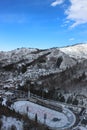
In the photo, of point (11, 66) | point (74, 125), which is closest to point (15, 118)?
point (74, 125)

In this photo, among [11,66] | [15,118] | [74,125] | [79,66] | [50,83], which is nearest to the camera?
[15,118]

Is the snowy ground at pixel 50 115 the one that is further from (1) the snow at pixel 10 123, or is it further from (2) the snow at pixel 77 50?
(2) the snow at pixel 77 50

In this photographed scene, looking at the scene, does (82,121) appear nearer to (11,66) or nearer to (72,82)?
(72,82)

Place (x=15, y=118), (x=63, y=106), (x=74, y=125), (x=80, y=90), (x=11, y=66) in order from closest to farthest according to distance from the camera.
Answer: (x=15, y=118) < (x=74, y=125) < (x=63, y=106) < (x=80, y=90) < (x=11, y=66)

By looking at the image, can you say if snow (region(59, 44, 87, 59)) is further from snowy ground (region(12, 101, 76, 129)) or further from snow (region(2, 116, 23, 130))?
snow (region(2, 116, 23, 130))

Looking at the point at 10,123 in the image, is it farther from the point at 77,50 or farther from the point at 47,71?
the point at 77,50

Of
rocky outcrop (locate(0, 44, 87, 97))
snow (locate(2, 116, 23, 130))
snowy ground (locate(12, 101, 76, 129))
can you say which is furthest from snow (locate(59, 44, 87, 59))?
snow (locate(2, 116, 23, 130))

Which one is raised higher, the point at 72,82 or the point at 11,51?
the point at 11,51

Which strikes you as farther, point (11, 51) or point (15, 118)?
point (11, 51)
